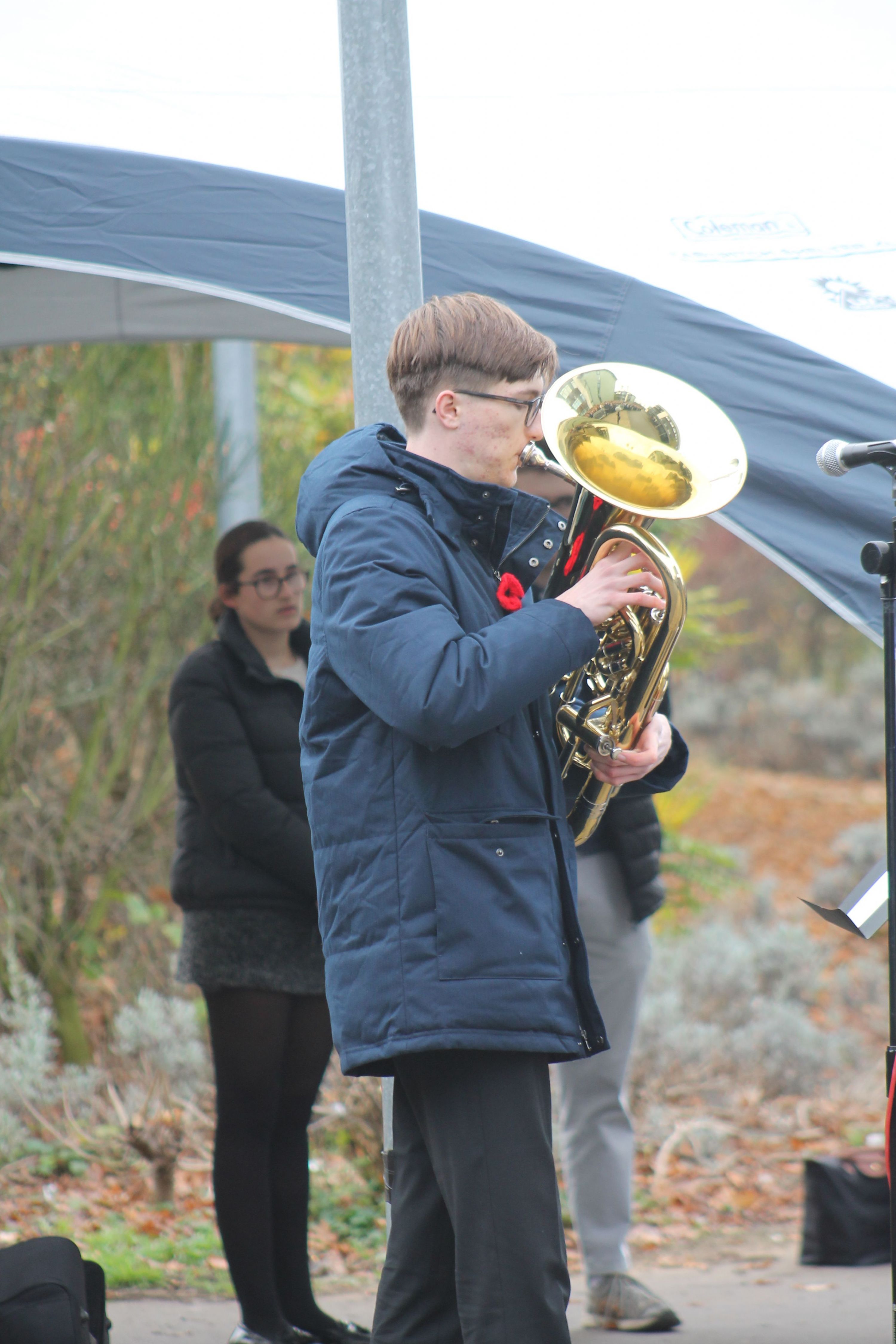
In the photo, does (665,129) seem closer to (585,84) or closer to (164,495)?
(585,84)

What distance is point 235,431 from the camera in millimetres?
6367

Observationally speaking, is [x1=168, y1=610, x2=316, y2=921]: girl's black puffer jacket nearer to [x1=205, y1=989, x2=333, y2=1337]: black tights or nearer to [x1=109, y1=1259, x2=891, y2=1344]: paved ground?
[x1=205, y1=989, x2=333, y2=1337]: black tights

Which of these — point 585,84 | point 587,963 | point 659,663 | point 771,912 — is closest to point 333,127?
point 585,84

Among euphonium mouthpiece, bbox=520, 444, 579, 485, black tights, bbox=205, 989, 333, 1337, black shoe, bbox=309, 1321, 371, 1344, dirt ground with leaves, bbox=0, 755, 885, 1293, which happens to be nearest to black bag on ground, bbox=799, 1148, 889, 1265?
dirt ground with leaves, bbox=0, 755, 885, 1293

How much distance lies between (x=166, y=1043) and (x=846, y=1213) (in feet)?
8.53

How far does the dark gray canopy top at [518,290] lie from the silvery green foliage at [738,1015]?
3554mm

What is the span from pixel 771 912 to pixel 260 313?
531 centimetres

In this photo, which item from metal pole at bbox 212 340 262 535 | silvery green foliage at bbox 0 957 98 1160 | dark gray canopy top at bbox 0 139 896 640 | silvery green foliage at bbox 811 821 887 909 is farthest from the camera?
silvery green foliage at bbox 811 821 887 909

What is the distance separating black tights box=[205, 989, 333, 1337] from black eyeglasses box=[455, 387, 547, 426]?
1.75 metres

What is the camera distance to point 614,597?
213 cm

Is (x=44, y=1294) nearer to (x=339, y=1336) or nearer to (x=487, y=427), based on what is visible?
(x=339, y=1336)

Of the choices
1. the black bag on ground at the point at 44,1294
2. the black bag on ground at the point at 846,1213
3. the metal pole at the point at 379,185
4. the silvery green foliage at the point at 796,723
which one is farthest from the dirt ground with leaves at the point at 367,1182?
the silvery green foliage at the point at 796,723

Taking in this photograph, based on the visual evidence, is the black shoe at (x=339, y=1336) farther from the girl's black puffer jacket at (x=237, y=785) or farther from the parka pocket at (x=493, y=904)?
the parka pocket at (x=493, y=904)

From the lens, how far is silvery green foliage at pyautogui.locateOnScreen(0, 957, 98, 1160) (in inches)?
201
